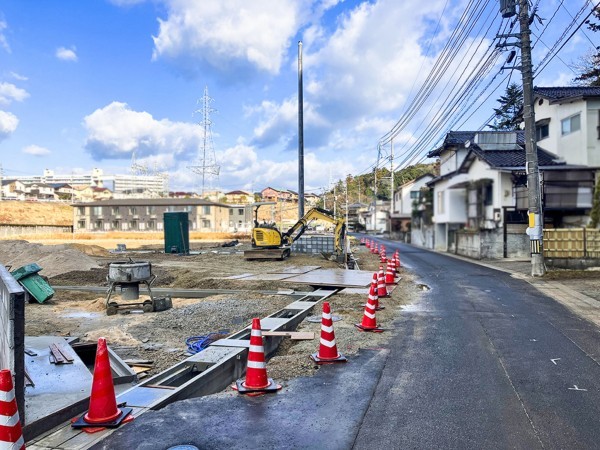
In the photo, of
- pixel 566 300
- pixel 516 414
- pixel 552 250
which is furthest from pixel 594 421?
pixel 552 250

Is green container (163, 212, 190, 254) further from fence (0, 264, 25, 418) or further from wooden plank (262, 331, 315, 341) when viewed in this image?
fence (0, 264, 25, 418)

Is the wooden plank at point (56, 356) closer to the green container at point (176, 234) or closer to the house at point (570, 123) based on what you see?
the house at point (570, 123)

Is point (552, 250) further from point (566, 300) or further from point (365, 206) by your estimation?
point (365, 206)

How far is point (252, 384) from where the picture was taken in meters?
5.52

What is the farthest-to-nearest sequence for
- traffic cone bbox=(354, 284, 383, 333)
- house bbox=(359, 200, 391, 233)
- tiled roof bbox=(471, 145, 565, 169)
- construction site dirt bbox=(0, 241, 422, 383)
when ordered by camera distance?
house bbox=(359, 200, 391, 233)
tiled roof bbox=(471, 145, 565, 169)
traffic cone bbox=(354, 284, 383, 333)
construction site dirt bbox=(0, 241, 422, 383)

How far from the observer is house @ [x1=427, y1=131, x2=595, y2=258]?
79.9 feet

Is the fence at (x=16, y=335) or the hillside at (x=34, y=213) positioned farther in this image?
the hillside at (x=34, y=213)

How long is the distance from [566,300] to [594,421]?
9.22m

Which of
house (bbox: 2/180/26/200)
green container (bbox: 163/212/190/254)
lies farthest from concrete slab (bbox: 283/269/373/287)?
house (bbox: 2/180/26/200)

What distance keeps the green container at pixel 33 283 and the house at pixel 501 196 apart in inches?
887

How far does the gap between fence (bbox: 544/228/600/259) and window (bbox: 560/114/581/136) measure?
778cm

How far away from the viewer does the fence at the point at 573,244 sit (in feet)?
64.0

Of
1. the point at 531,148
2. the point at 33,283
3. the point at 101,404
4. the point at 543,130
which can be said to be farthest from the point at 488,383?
the point at 543,130

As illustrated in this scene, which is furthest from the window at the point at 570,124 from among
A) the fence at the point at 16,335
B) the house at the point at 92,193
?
the house at the point at 92,193
